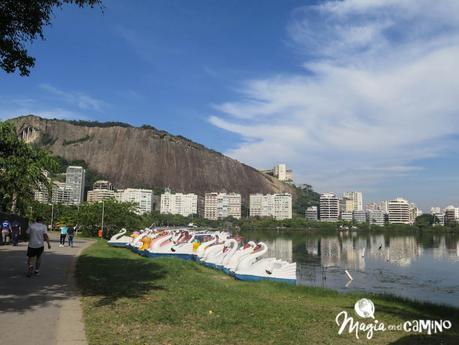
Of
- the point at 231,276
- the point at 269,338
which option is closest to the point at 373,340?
the point at 269,338

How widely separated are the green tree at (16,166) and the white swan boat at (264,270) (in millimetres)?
15640

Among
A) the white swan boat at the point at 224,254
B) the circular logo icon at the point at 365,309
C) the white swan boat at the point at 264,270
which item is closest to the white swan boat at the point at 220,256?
the white swan boat at the point at 224,254

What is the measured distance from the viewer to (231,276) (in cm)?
2145

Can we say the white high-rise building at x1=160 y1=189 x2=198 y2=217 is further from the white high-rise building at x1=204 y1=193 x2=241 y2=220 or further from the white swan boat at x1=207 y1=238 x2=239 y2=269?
the white swan boat at x1=207 y1=238 x2=239 y2=269

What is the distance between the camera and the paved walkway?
6.12 metres

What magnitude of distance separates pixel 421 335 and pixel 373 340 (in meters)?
1.09

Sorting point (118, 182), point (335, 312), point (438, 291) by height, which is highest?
point (118, 182)

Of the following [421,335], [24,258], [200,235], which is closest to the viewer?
[421,335]

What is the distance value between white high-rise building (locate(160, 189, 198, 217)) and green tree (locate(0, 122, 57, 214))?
152 metres

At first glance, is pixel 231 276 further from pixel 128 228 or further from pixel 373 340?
pixel 128 228

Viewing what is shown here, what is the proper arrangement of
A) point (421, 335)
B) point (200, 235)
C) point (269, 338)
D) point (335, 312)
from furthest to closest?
point (200, 235)
point (335, 312)
point (421, 335)
point (269, 338)

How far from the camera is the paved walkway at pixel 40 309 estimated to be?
6.12 m

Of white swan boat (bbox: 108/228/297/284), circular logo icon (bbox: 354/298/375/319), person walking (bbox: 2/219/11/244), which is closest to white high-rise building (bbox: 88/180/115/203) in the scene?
white swan boat (bbox: 108/228/297/284)

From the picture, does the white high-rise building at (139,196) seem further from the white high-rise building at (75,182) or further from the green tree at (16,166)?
the green tree at (16,166)
